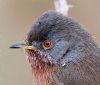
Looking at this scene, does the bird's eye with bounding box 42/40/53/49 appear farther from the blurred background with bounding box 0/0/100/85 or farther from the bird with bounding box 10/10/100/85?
the blurred background with bounding box 0/0/100/85

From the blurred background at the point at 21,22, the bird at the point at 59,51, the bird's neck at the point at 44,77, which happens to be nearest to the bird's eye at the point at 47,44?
the bird at the point at 59,51

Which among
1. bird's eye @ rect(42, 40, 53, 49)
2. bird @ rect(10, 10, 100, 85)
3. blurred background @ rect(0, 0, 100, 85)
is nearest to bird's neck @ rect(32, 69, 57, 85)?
bird @ rect(10, 10, 100, 85)

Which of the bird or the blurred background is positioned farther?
the blurred background

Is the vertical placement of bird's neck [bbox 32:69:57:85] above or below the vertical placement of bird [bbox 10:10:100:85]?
below

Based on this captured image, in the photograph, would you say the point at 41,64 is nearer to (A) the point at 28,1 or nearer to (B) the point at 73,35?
(B) the point at 73,35

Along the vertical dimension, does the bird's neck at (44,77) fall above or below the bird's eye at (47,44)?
below

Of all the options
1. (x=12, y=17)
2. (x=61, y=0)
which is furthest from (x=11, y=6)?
(x=61, y=0)

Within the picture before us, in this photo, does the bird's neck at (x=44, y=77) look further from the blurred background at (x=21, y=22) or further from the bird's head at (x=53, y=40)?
the blurred background at (x=21, y=22)

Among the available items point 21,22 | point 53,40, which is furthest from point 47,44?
point 21,22
